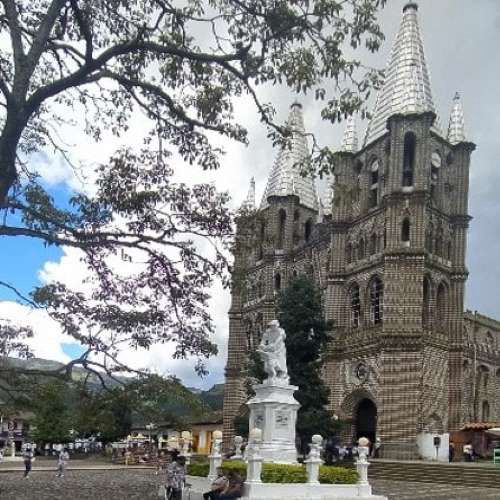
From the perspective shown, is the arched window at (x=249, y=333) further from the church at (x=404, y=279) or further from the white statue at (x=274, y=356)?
the white statue at (x=274, y=356)

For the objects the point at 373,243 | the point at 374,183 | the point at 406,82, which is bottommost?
the point at 373,243

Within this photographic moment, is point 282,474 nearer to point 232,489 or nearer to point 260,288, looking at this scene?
point 232,489

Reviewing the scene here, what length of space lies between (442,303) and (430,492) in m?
19.9

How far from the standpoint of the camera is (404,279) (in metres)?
37.6

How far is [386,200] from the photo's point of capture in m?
39.7

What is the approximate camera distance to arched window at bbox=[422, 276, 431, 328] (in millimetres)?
38656

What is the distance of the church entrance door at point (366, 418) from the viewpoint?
3975cm

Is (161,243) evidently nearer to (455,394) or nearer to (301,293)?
(301,293)

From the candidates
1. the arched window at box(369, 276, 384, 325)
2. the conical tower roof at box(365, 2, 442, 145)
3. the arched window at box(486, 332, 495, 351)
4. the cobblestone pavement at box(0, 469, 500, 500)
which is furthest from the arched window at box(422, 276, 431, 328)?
the cobblestone pavement at box(0, 469, 500, 500)

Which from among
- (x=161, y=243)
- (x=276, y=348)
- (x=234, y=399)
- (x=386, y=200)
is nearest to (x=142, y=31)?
(x=161, y=243)

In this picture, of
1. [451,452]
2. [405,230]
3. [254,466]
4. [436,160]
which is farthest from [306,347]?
[254,466]

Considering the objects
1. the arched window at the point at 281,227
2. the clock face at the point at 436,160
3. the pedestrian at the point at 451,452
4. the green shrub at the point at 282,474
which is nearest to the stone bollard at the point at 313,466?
the green shrub at the point at 282,474

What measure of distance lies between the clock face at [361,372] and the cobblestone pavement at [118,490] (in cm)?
1204

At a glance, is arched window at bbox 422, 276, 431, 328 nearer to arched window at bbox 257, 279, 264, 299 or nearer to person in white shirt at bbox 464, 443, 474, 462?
person in white shirt at bbox 464, 443, 474, 462
